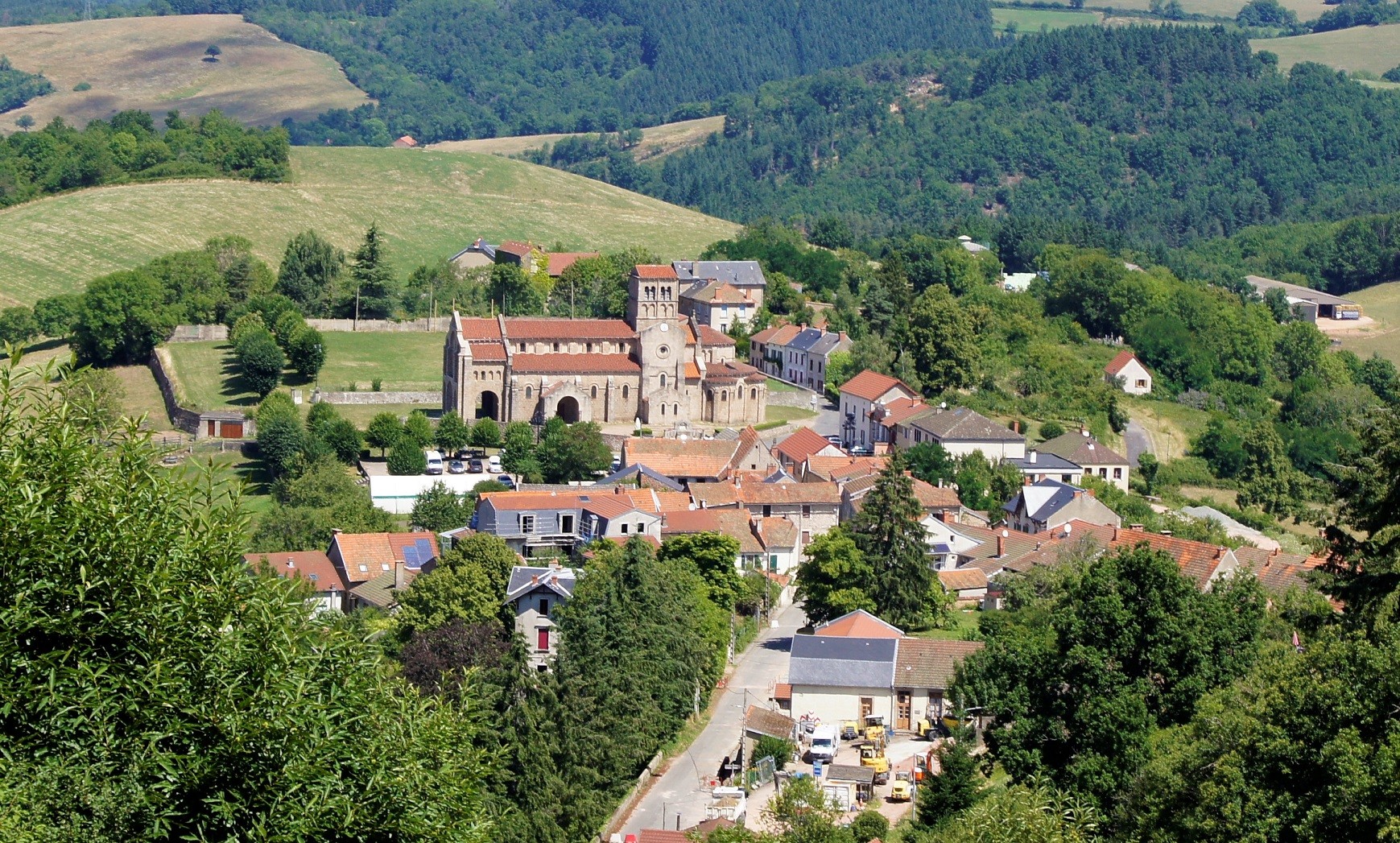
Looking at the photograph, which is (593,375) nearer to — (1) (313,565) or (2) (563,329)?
(2) (563,329)

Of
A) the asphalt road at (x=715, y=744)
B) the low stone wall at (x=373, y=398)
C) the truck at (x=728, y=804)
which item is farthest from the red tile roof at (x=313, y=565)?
the low stone wall at (x=373, y=398)

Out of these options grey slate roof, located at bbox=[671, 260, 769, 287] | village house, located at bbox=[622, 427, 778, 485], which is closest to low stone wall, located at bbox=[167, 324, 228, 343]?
grey slate roof, located at bbox=[671, 260, 769, 287]

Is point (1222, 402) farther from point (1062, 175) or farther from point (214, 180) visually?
point (1062, 175)

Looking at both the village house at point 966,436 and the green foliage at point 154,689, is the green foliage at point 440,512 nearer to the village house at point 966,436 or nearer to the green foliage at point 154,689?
the village house at point 966,436

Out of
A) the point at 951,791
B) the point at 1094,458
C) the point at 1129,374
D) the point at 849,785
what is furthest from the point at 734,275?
the point at 951,791

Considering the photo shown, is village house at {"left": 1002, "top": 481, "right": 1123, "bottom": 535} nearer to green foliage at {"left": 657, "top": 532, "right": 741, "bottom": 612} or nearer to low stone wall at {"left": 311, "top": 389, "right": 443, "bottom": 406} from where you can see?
green foliage at {"left": 657, "top": 532, "right": 741, "bottom": 612}

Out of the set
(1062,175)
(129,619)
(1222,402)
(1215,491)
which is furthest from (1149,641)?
(1062,175)
